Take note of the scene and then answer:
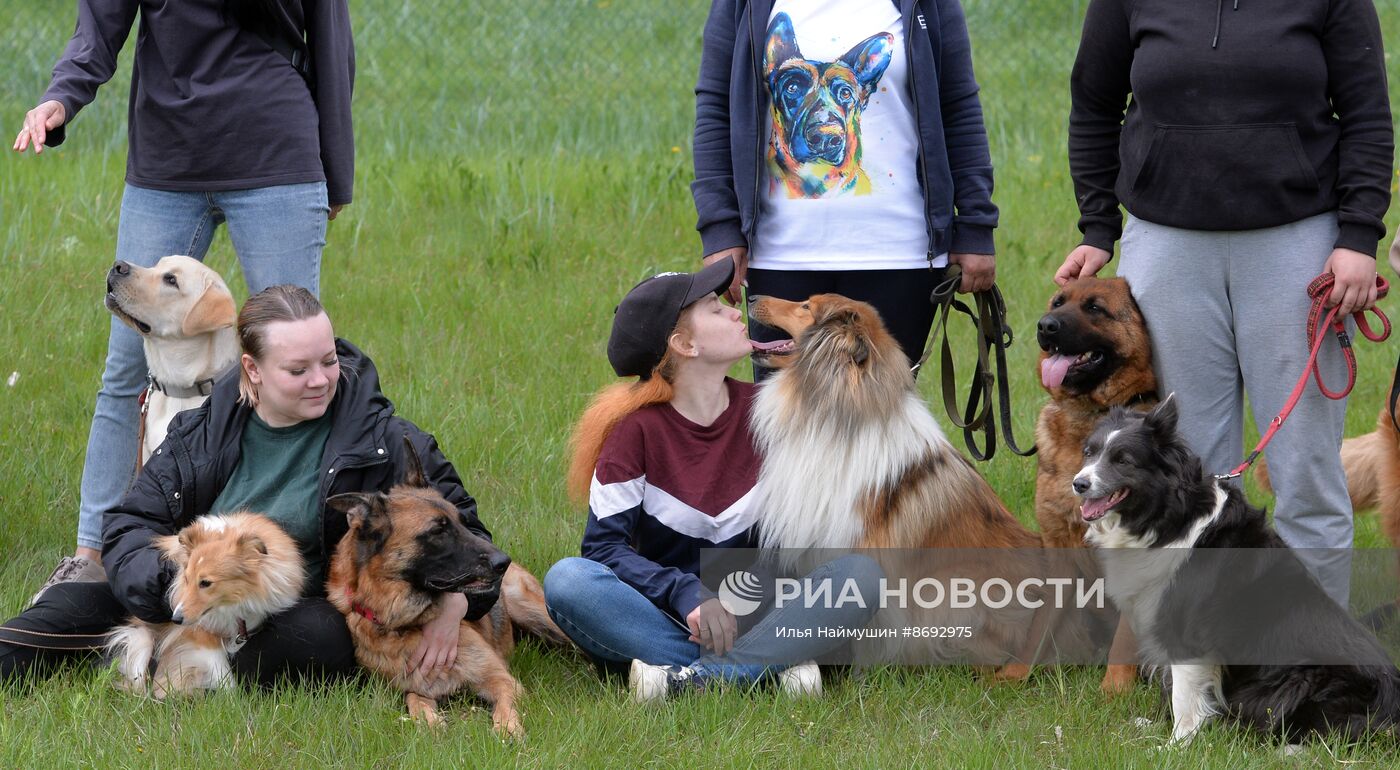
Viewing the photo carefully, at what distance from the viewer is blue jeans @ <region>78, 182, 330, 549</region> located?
14.2 feet

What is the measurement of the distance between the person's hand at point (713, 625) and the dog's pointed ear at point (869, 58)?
1606 mm

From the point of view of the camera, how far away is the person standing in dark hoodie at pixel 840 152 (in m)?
4.12

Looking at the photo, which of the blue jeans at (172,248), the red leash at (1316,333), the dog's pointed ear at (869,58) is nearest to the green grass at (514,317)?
the blue jeans at (172,248)

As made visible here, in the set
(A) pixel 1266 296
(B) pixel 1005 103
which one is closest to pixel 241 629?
(A) pixel 1266 296

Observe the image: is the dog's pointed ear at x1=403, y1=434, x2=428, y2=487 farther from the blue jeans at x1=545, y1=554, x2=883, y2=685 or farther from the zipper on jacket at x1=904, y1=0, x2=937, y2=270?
the zipper on jacket at x1=904, y1=0, x2=937, y2=270

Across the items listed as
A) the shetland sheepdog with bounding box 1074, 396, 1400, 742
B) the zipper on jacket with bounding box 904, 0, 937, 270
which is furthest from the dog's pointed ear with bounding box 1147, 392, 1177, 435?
the zipper on jacket with bounding box 904, 0, 937, 270

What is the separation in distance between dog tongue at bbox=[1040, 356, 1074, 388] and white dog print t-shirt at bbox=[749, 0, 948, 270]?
515mm

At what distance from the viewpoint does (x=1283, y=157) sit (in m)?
3.66

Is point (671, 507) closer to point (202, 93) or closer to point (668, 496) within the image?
point (668, 496)

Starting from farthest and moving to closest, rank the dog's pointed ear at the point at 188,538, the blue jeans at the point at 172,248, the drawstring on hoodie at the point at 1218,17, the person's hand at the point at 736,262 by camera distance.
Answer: the blue jeans at the point at 172,248
the person's hand at the point at 736,262
the drawstring on hoodie at the point at 1218,17
the dog's pointed ear at the point at 188,538

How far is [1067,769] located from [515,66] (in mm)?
9382

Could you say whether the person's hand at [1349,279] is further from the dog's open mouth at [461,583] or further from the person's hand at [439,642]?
the person's hand at [439,642]

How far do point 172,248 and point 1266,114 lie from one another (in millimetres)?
3312

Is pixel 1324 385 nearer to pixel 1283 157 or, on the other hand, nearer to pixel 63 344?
pixel 1283 157
